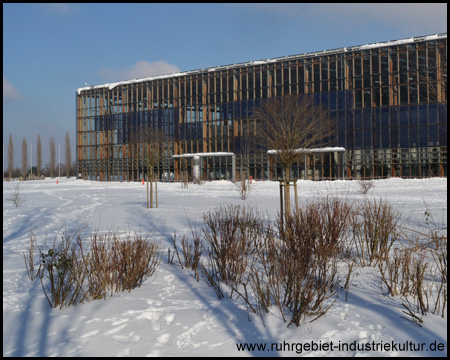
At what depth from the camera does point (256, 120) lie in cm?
4862

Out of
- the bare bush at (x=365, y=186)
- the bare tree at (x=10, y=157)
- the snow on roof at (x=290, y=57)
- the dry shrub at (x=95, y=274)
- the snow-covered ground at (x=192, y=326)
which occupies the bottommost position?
the snow-covered ground at (x=192, y=326)

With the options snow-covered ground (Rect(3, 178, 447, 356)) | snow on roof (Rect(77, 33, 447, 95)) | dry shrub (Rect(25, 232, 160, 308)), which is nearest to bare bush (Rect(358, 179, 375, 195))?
snow-covered ground (Rect(3, 178, 447, 356))

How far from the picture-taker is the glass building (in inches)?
1722

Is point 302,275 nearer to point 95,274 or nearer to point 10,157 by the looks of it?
point 95,274

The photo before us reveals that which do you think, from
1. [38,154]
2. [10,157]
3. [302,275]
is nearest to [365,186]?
[302,275]

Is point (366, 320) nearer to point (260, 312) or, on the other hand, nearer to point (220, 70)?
point (260, 312)

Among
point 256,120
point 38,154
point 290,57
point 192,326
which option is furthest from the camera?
point 38,154

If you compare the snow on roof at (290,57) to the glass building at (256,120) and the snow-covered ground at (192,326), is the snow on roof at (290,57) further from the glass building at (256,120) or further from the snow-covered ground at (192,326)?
the snow-covered ground at (192,326)

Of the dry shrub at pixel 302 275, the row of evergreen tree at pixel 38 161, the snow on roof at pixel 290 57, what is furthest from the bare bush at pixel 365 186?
the row of evergreen tree at pixel 38 161

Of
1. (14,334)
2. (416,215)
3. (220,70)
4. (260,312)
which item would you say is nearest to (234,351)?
(260,312)

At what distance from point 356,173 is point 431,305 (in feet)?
141

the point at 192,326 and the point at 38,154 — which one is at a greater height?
the point at 38,154

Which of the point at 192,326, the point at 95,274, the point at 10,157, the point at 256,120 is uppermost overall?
the point at 256,120

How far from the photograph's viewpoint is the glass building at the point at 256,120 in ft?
144
